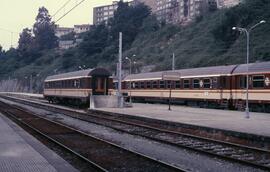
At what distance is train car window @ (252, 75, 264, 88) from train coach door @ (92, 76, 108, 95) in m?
15.6

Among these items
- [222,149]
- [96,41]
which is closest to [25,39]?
[96,41]

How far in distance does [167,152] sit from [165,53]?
86516mm

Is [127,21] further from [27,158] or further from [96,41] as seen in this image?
[27,158]

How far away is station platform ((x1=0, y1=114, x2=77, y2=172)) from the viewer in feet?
38.3

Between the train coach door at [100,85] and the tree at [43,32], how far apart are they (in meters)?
130

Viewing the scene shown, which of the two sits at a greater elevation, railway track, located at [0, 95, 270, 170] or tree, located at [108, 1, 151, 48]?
tree, located at [108, 1, 151, 48]

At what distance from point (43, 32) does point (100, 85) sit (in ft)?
436

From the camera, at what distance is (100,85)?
4634 centimetres

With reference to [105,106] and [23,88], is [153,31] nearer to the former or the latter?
[23,88]

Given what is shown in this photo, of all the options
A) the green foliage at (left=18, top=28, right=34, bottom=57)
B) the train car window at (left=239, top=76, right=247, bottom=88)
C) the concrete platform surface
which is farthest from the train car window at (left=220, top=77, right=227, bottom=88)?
A: the green foliage at (left=18, top=28, right=34, bottom=57)

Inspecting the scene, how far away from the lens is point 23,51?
171500 millimetres

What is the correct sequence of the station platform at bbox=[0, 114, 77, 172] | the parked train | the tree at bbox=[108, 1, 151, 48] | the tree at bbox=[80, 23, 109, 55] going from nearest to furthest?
the station platform at bbox=[0, 114, 77, 172] → the parked train → the tree at bbox=[108, 1, 151, 48] → the tree at bbox=[80, 23, 109, 55]

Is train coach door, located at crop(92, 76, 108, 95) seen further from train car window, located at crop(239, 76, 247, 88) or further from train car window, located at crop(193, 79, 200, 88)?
train car window, located at crop(239, 76, 247, 88)

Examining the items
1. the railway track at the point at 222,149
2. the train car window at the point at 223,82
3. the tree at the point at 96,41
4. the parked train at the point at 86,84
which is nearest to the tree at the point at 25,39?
the tree at the point at 96,41
